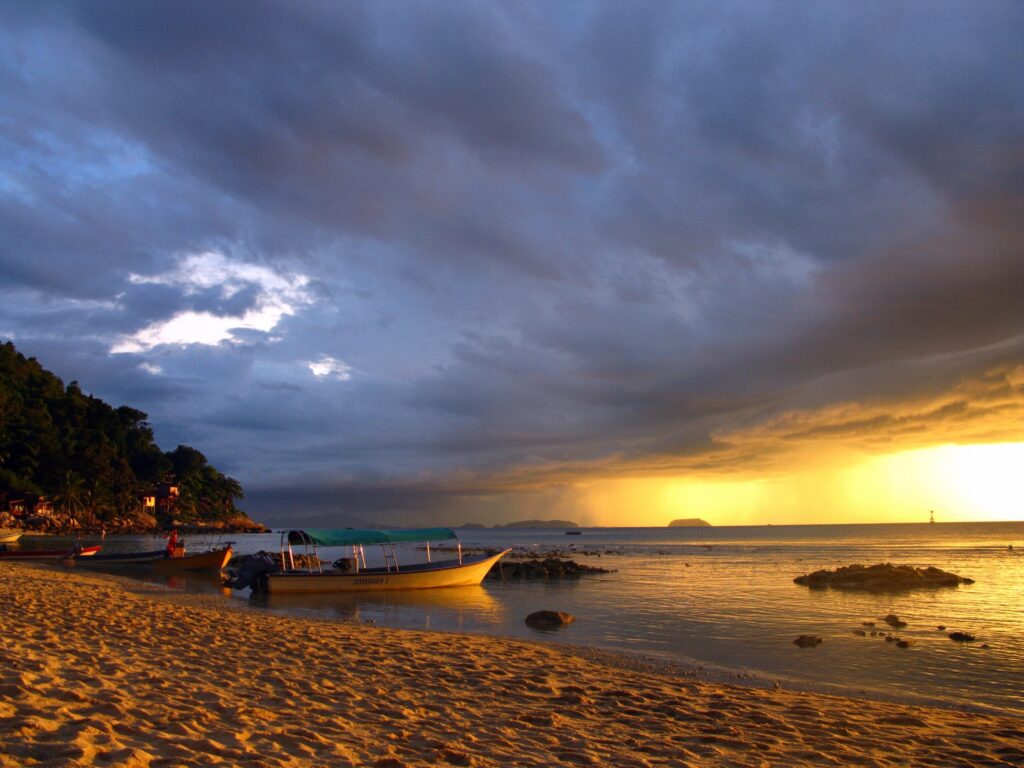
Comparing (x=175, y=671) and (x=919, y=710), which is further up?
(x=175, y=671)

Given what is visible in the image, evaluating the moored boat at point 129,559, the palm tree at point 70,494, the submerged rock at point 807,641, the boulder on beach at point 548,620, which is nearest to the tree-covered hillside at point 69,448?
the palm tree at point 70,494

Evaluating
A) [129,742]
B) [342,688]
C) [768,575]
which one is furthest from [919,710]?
[768,575]

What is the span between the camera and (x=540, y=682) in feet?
38.6

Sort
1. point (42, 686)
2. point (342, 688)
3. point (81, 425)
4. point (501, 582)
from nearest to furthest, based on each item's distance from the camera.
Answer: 1. point (42, 686)
2. point (342, 688)
3. point (501, 582)
4. point (81, 425)

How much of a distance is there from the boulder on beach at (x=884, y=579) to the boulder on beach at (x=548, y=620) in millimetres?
20917

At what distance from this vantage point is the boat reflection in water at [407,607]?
76.2ft

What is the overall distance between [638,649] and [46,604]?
16255 mm

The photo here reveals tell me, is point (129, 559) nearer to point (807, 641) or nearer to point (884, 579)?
point (807, 641)

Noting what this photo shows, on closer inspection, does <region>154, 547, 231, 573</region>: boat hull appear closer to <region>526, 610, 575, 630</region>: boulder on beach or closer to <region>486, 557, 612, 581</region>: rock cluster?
<region>486, 557, 612, 581</region>: rock cluster

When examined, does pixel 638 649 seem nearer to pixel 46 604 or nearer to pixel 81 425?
pixel 46 604

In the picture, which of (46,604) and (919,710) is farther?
(46,604)

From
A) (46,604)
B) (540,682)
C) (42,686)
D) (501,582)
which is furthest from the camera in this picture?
(501,582)

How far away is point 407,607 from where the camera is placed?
2764cm

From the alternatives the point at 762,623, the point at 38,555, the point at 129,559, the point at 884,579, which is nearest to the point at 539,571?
the point at 884,579
